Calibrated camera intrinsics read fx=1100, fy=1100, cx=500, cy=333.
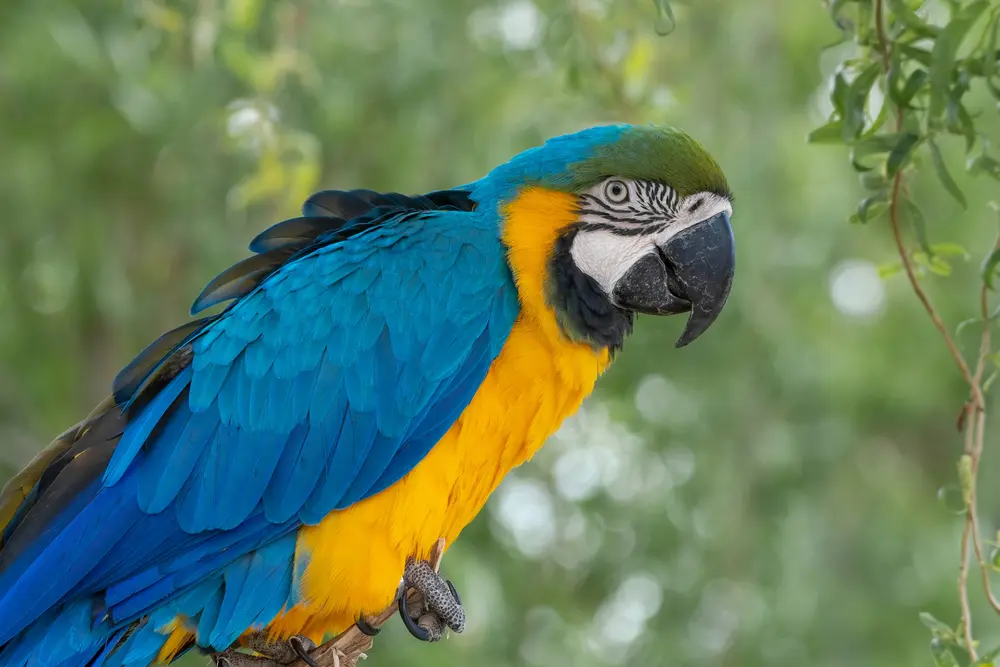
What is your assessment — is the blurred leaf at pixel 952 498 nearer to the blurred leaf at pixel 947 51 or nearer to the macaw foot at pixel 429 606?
the blurred leaf at pixel 947 51

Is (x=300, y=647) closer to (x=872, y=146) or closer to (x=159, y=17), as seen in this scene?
(x=872, y=146)

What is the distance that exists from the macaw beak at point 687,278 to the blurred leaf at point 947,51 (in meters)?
0.54

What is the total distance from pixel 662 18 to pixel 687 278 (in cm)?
48

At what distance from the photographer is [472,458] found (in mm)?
2113

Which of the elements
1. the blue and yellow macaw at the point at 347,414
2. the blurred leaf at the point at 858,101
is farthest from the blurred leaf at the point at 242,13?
the blurred leaf at the point at 858,101

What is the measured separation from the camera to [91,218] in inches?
170

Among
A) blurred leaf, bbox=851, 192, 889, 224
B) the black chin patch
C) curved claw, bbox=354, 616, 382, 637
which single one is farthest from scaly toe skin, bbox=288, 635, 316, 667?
blurred leaf, bbox=851, 192, 889, 224

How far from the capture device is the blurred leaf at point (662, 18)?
179 cm

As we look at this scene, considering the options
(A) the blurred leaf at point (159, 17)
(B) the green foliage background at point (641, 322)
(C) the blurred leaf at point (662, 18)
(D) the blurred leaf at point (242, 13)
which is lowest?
(B) the green foliage background at point (641, 322)

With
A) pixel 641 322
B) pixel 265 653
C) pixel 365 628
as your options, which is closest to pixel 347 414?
pixel 365 628

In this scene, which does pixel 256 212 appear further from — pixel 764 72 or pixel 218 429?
pixel 218 429

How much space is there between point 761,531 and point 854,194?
59.4 inches

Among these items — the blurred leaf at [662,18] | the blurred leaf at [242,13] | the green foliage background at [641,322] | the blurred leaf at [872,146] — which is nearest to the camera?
the blurred leaf at [872,146]

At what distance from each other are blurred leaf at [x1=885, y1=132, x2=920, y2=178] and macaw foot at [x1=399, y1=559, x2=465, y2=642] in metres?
1.08
